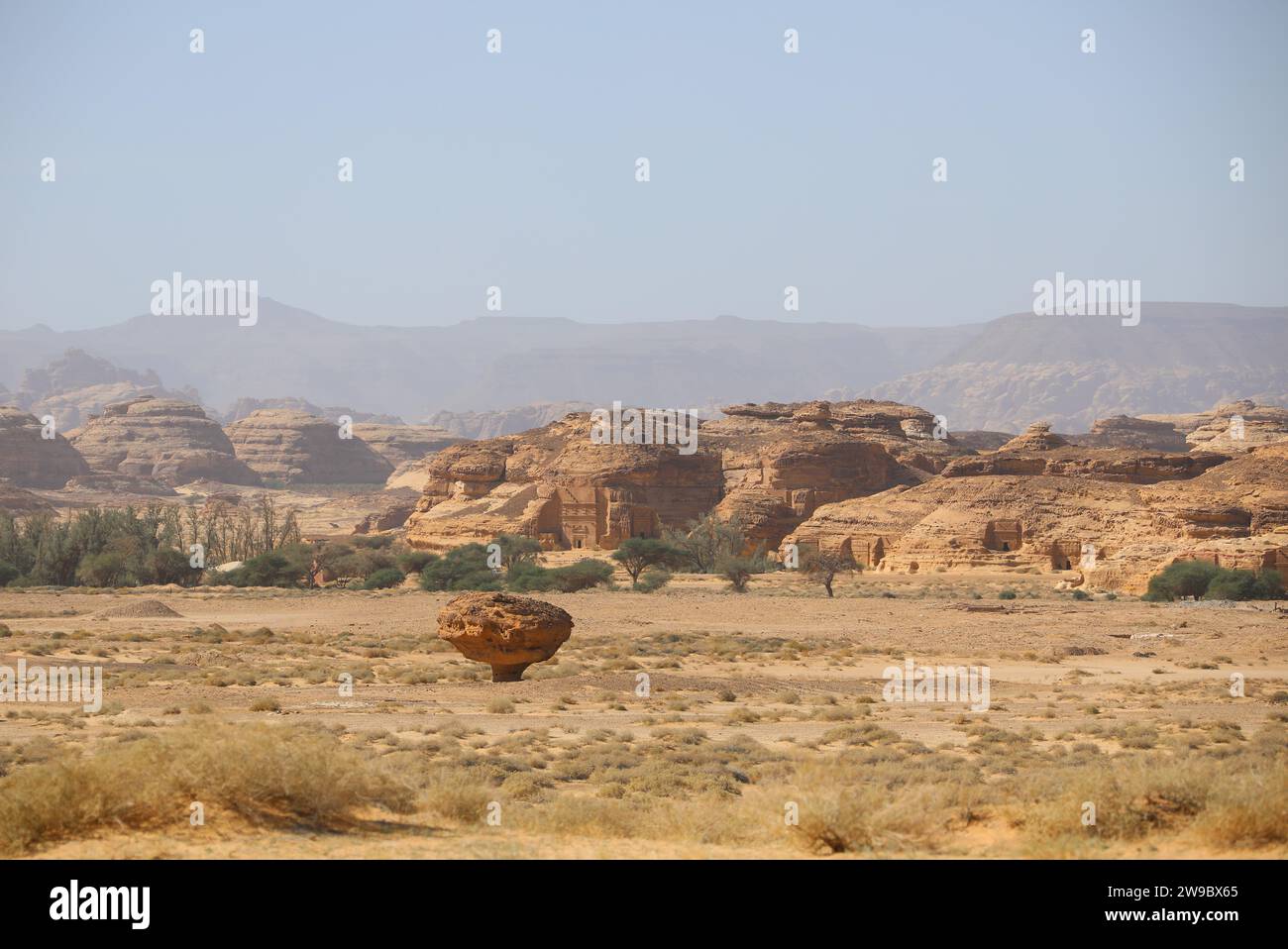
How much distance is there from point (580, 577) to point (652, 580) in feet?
9.78

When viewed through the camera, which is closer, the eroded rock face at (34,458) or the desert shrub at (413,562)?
the desert shrub at (413,562)

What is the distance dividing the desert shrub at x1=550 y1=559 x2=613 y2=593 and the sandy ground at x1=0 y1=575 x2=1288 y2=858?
3.32 meters

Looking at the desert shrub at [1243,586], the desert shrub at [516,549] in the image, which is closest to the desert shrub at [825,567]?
the desert shrub at [516,549]

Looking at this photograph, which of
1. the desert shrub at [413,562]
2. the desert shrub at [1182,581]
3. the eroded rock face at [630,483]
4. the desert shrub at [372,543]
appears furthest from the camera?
the eroded rock face at [630,483]

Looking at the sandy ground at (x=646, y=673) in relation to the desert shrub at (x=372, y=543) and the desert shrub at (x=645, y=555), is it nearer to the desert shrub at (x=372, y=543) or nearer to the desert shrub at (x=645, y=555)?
the desert shrub at (x=645, y=555)

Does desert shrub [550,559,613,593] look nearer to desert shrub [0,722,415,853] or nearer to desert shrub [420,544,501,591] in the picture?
desert shrub [420,544,501,591]

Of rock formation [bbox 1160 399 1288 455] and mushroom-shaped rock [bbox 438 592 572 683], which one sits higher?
rock formation [bbox 1160 399 1288 455]

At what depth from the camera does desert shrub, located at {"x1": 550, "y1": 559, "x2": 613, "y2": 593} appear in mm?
52562

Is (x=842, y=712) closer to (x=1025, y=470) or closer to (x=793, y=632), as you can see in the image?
(x=793, y=632)

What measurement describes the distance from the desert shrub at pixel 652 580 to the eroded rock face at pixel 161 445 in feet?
361

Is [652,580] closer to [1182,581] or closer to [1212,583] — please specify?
[1182,581]

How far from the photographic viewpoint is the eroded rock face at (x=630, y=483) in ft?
230

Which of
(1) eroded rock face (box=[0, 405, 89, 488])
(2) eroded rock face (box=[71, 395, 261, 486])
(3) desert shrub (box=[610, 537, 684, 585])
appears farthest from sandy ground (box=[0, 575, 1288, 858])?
(2) eroded rock face (box=[71, 395, 261, 486])

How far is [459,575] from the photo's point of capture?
55.1m
